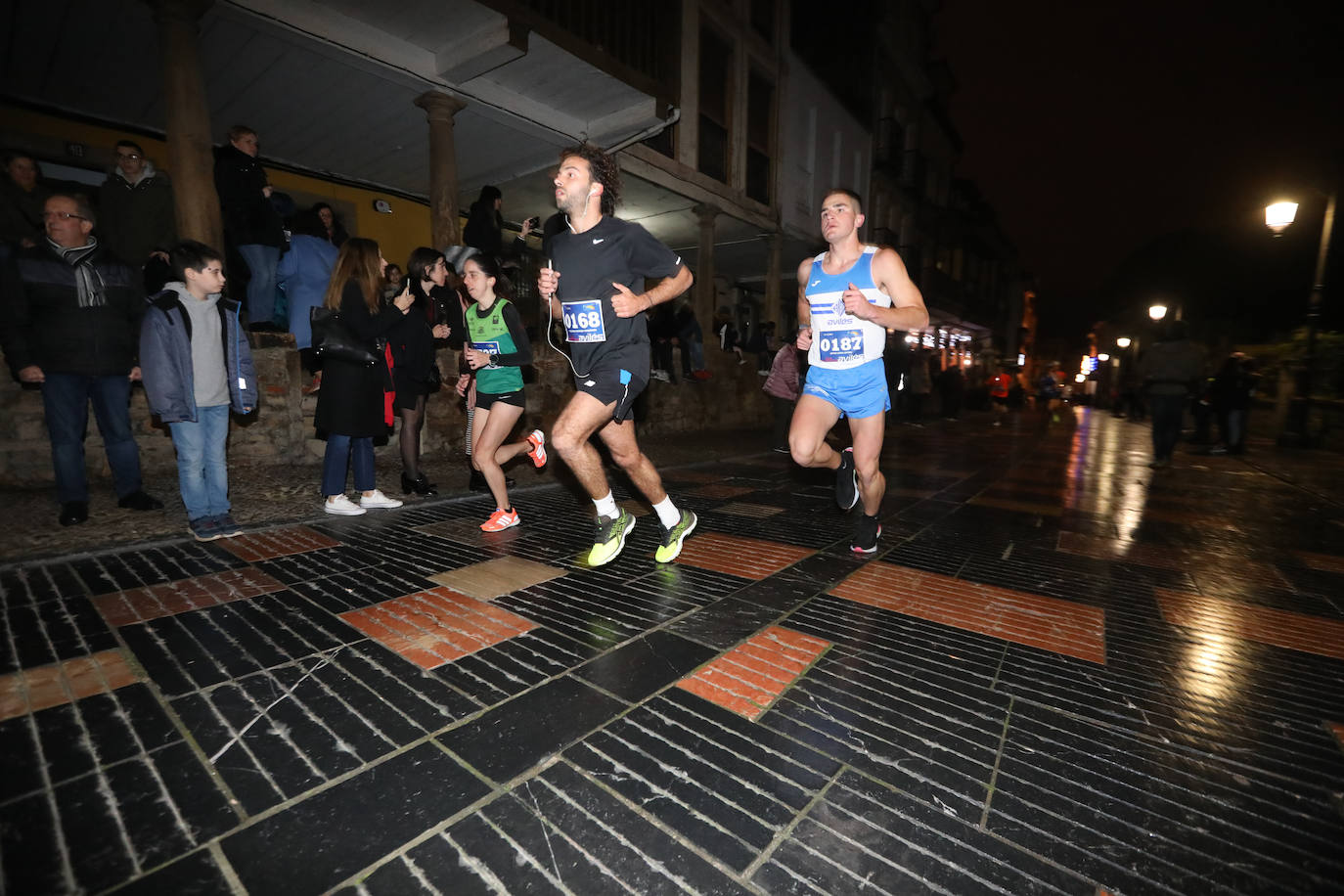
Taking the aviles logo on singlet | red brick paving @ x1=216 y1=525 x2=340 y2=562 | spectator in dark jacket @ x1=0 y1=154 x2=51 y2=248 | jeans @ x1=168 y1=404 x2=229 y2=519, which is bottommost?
red brick paving @ x1=216 y1=525 x2=340 y2=562

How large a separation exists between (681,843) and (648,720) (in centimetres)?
47

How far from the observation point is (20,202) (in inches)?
190

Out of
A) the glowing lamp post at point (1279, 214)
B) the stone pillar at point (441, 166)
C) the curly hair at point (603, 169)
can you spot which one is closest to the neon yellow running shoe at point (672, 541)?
the curly hair at point (603, 169)

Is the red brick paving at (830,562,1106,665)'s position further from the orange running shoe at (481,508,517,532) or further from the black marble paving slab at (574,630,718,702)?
the orange running shoe at (481,508,517,532)

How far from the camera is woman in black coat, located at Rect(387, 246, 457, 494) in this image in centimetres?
464

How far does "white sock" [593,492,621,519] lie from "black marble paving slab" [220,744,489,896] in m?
1.77

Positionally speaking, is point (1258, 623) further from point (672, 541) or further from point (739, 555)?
point (672, 541)

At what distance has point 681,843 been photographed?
1284 millimetres

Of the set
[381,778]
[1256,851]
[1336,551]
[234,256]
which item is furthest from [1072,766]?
[234,256]

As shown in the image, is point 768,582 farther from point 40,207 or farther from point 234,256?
point 40,207

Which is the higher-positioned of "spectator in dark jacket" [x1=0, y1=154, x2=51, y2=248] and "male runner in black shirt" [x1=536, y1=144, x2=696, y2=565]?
"spectator in dark jacket" [x1=0, y1=154, x2=51, y2=248]

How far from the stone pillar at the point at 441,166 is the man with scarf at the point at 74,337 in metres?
3.96

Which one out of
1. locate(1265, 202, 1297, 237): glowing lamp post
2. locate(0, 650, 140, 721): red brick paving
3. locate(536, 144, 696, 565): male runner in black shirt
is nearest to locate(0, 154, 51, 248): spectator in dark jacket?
locate(0, 650, 140, 721): red brick paving

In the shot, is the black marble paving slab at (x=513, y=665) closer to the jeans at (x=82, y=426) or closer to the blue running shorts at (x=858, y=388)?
the blue running shorts at (x=858, y=388)
